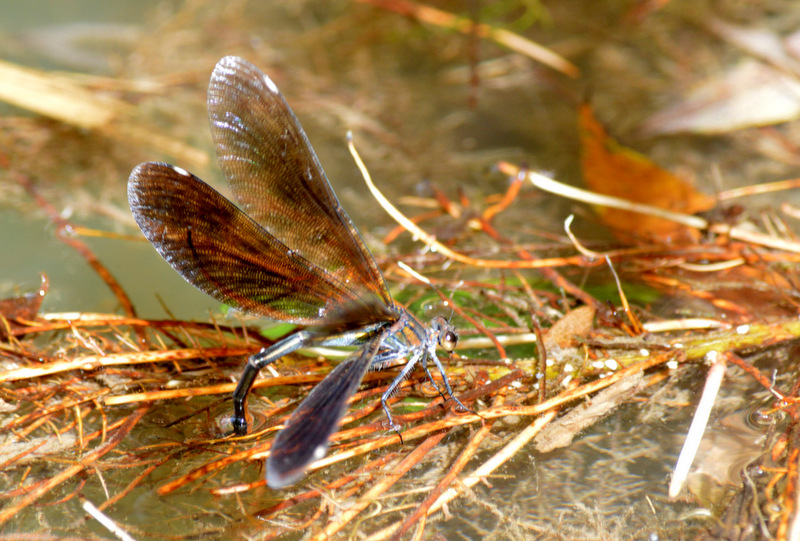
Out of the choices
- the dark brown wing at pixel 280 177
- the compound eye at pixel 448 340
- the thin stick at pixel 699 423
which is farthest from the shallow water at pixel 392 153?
the dark brown wing at pixel 280 177

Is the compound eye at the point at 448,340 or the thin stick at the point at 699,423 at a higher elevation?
→ the compound eye at the point at 448,340

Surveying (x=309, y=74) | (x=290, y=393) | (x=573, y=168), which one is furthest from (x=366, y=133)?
(x=290, y=393)

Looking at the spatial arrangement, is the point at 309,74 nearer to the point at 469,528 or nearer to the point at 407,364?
the point at 407,364

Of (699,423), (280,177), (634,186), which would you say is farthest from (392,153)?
(699,423)

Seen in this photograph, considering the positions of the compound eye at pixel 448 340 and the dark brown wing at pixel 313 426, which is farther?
the compound eye at pixel 448 340

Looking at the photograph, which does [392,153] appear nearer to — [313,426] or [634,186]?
[634,186]

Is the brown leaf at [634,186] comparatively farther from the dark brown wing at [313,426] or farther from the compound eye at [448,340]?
the dark brown wing at [313,426]

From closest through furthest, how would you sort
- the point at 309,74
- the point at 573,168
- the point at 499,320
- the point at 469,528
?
the point at 469,528, the point at 499,320, the point at 573,168, the point at 309,74
